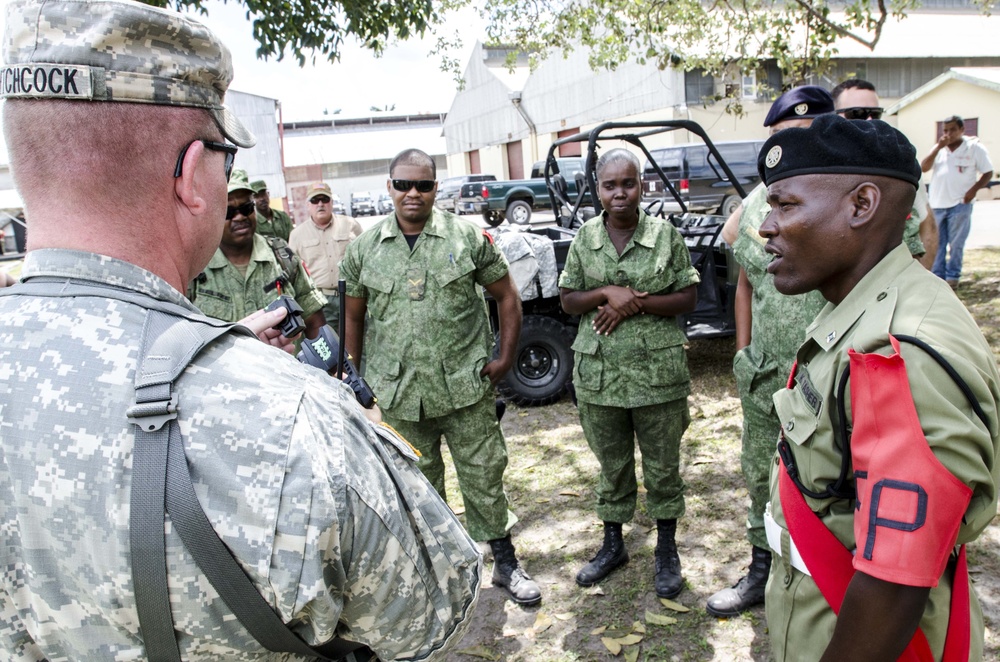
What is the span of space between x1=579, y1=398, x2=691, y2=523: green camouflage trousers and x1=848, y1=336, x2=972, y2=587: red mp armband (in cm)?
196

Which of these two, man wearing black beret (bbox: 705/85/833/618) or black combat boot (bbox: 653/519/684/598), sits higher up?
man wearing black beret (bbox: 705/85/833/618)

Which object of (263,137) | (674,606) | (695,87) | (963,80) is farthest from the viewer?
(695,87)

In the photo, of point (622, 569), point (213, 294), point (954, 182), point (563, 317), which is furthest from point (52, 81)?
point (954, 182)

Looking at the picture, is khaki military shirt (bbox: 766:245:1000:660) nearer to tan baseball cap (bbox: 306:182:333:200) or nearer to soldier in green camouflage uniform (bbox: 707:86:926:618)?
soldier in green camouflage uniform (bbox: 707:86:926:618)

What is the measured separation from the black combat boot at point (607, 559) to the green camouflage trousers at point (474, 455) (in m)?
0.41

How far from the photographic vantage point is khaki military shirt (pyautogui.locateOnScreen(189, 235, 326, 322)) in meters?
3.44

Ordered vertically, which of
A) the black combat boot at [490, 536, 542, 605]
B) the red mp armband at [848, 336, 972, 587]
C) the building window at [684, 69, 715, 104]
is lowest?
the black combat boot at [490, 536, 542, 605]

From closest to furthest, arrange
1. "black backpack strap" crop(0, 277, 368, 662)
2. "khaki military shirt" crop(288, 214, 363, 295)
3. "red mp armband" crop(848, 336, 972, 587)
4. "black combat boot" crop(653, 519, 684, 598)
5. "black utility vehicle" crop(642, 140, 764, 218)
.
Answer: "black backpack strap" crop(0, 277, 368, 662), "red mp armband" crop(848, 336, 972, 587), "black combat boot" crop(653, 519, 684, 598), "khaki military shirt" crop(288, 214, 363, 295), "black utility vehicle" crop(642, 140, 764, 218)

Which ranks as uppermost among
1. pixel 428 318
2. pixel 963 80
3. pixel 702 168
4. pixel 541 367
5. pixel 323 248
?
pixel 963 80

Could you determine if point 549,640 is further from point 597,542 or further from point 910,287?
point 910,287

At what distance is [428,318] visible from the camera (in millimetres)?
3047

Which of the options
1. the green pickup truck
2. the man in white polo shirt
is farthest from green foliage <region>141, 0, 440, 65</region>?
the green pickup truck

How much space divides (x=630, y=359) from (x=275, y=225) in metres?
4.58

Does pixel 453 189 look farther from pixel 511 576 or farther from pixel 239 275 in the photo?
pixel 511 576
